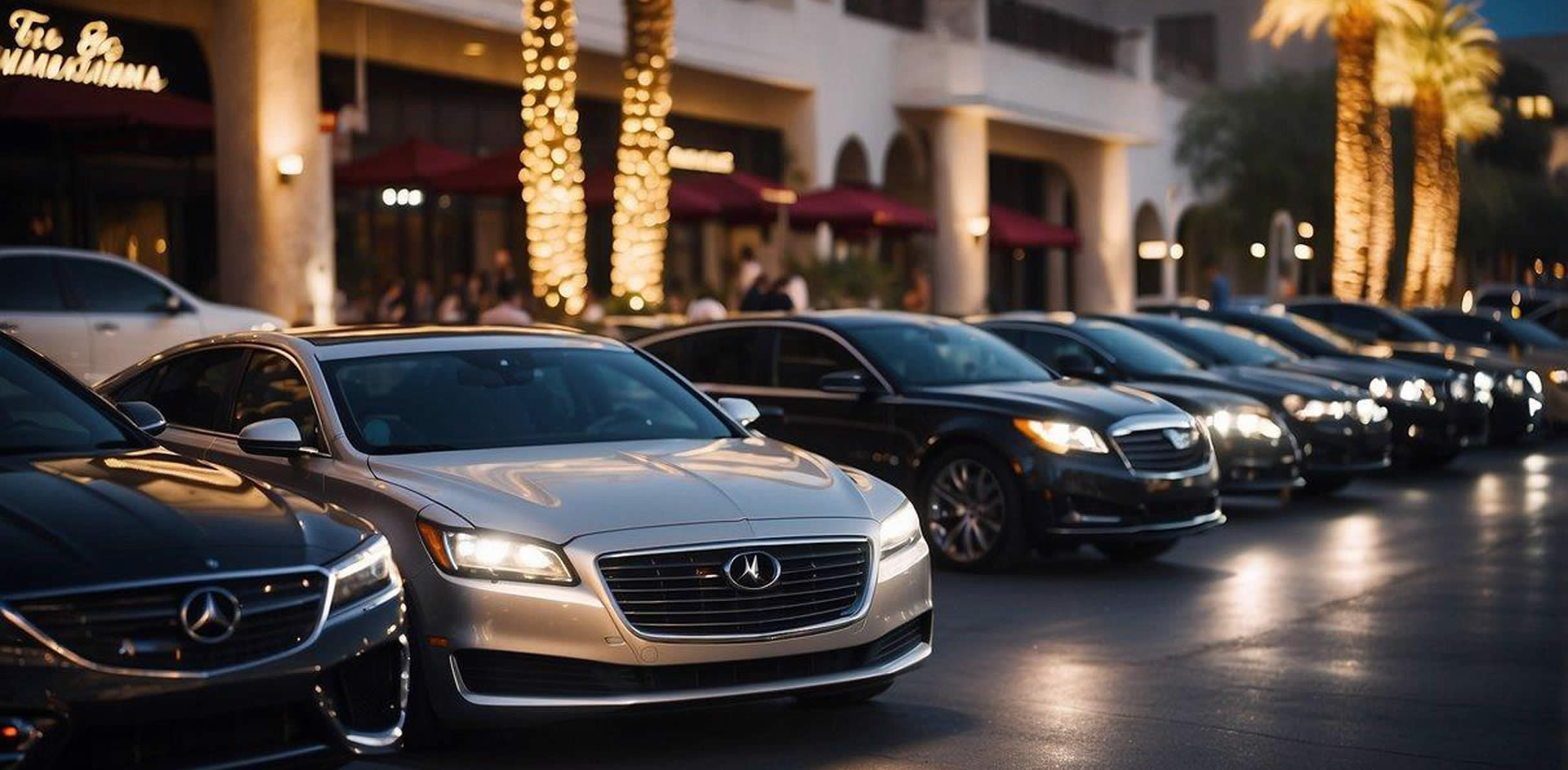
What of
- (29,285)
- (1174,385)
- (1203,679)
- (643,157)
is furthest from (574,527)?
(643,157)

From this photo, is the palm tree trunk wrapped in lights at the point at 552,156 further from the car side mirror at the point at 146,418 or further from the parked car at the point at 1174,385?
the car side mirror at the point at 146,418

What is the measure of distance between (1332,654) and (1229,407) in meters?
6.26

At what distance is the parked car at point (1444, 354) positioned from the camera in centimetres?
2323

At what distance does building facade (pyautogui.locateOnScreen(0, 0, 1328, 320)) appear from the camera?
79.2 feet

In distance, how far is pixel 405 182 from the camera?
25.6m

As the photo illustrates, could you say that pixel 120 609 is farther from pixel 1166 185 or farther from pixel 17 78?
pixel 1166 185

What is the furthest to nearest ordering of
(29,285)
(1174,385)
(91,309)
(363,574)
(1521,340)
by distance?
(1521,340) < (91,309) < (29,285) < (1174,385) < (363,574)

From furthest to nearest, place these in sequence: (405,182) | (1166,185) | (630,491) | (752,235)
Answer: (1166,185)
(752,235)
(405,182)
(630,491)

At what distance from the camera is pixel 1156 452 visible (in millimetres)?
13133

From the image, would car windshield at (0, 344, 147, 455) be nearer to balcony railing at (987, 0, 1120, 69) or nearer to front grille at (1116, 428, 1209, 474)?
front grille at (1116, 428, 1209, 474)

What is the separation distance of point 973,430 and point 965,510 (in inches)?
20.4

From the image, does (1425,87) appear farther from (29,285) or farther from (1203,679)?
(1203,679)

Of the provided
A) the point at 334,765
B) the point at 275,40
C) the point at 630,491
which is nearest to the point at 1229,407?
the point at 630,491

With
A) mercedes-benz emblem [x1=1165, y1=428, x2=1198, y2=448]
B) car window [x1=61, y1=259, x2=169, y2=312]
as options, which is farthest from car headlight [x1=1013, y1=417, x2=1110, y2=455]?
car window [x1=61, y1=259, x2=169, y2=312]
